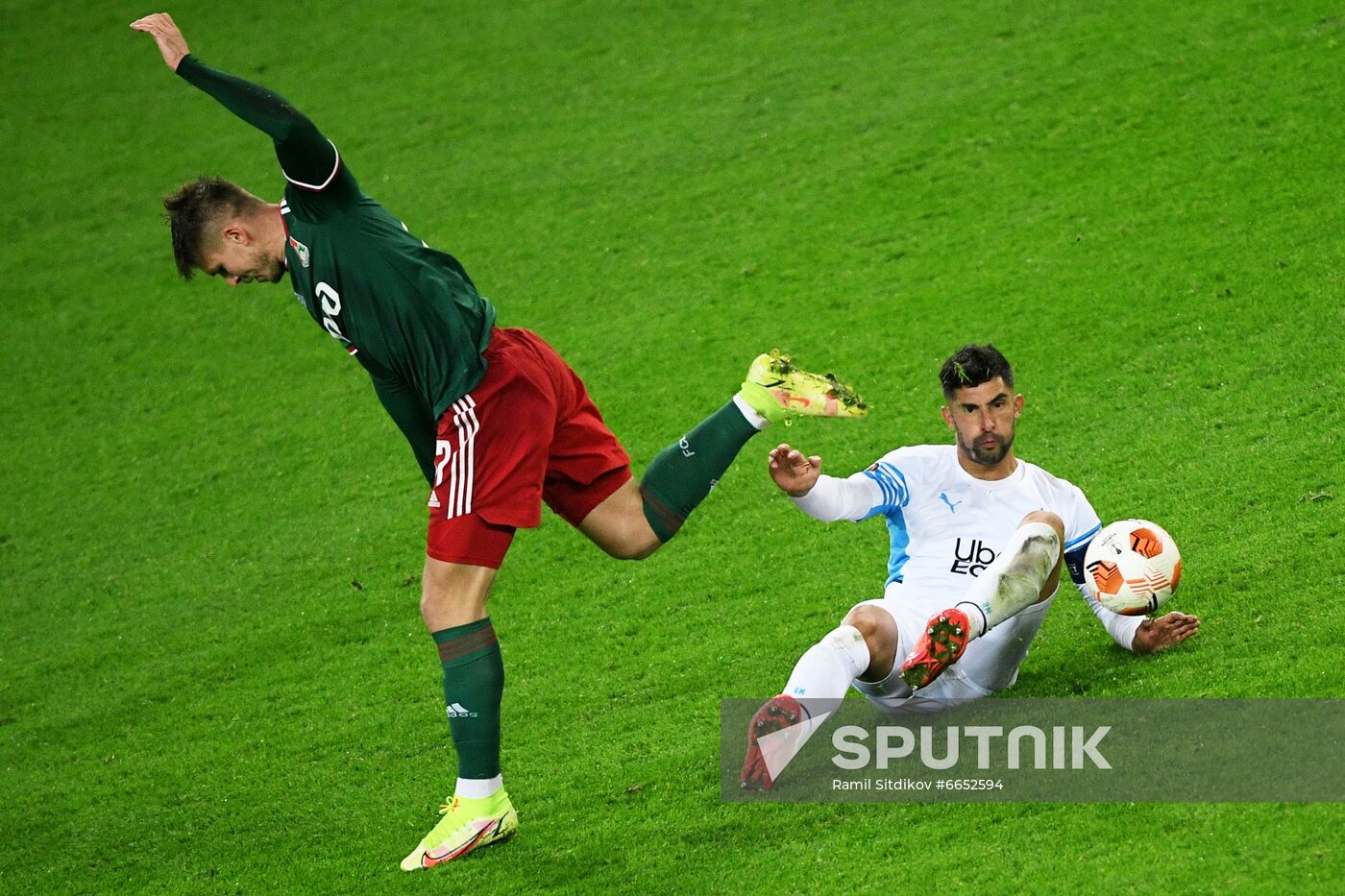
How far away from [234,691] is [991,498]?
2751mm

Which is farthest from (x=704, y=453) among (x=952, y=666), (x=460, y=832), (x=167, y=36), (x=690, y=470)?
(x=167, y=36)

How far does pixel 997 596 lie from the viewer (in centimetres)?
329

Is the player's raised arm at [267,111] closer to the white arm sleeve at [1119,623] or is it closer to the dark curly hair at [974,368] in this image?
the dark curly hair at [974,368]

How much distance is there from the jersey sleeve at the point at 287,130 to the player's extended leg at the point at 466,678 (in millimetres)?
903

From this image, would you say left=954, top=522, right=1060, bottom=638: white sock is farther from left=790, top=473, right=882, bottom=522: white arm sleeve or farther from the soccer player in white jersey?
left=790, top=473, right=882, bottom=522: white arm sleeve

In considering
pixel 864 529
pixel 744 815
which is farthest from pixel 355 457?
pixel 744 815

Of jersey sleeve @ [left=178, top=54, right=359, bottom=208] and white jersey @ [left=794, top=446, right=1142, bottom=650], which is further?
white jersey @ [left=794, top=446, right=1142, bottom=650]

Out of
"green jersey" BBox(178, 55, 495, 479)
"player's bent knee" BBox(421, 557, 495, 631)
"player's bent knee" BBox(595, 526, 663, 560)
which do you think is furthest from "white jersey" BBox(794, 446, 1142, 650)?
"green jersey" BBox(178, 55, 495, 479)

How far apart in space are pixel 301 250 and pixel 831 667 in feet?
5.17

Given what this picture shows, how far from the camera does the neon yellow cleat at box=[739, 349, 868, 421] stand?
3598 mm

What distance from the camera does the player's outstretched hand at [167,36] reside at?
330 centimetres

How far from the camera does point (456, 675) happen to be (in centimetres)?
331

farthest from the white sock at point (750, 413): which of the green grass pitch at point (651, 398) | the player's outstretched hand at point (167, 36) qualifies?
the player's outstretched hand at point (167, 36)

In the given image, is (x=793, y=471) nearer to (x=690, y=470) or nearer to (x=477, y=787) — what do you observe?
(x=690, y=470)
